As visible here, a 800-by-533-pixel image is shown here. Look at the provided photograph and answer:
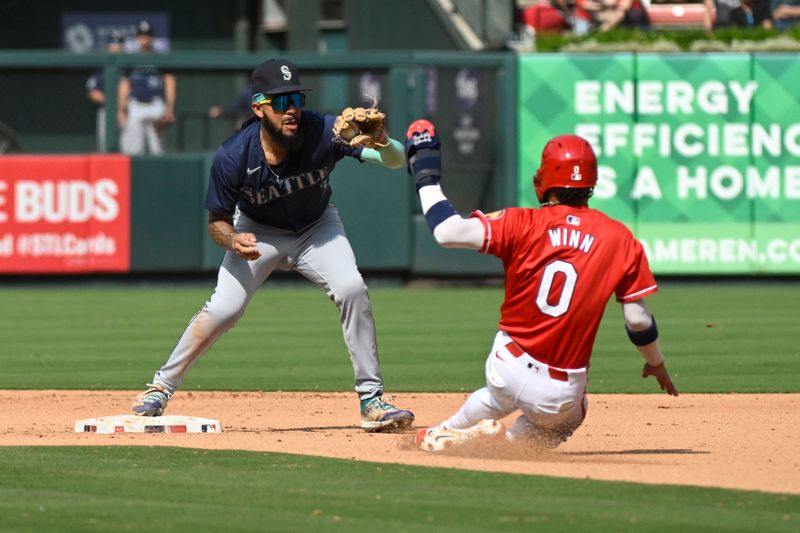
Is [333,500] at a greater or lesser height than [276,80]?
lesser

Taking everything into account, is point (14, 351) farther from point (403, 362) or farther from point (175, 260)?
point (175, 260)

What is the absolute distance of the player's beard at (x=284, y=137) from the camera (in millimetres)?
7488

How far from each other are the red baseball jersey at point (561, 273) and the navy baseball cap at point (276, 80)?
1522 mm

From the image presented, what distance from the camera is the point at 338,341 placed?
1276cm

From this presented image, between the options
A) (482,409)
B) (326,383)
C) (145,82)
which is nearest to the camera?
(482,409)

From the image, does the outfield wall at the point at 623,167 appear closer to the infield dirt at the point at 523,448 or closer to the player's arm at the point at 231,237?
the infield dirt at the point at 523,448

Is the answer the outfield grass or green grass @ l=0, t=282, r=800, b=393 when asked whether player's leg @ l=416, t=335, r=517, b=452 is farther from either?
green grass @ l=0, t=282, r=800, b=393

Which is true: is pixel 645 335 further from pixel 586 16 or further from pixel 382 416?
pixel 586 16

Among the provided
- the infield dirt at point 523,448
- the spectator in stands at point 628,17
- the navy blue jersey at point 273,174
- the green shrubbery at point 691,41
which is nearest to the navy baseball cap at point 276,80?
the navy blue jersey at point 273,174

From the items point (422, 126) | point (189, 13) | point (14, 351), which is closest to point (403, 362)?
point (14, 351)

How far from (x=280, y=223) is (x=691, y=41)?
38.1 feet

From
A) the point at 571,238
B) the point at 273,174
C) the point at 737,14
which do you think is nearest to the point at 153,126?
the point at 737,14

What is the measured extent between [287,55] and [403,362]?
7.71 metres

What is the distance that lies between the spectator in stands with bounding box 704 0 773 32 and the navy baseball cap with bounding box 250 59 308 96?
41.6ft
